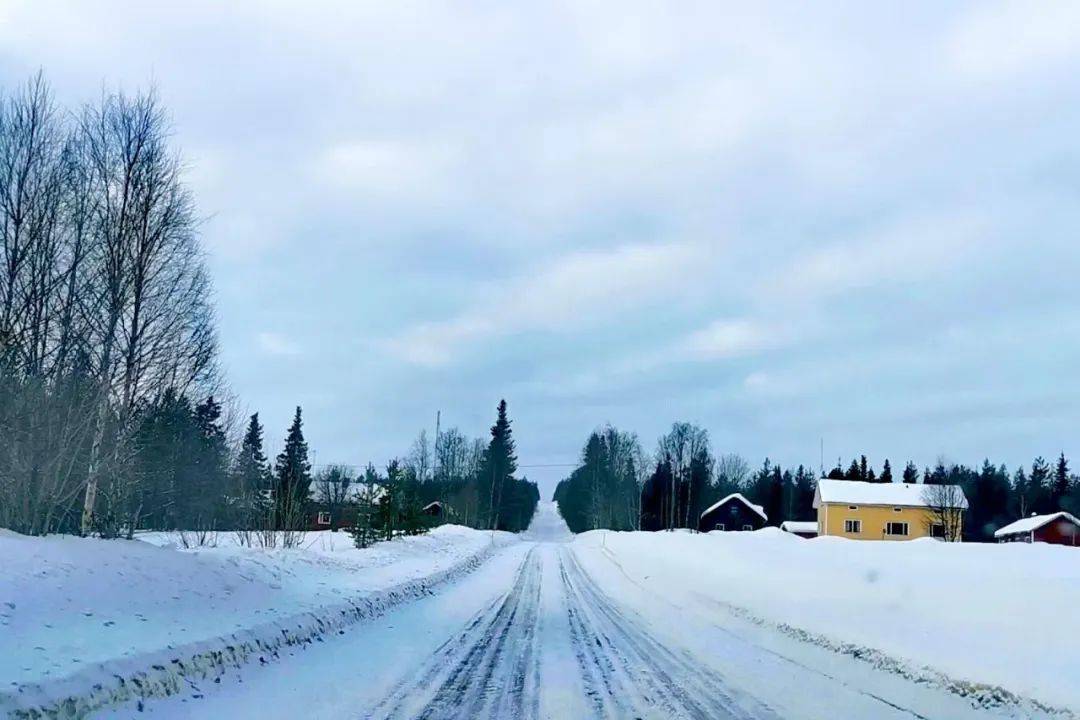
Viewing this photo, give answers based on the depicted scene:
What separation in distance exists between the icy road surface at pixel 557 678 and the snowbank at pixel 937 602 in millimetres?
693

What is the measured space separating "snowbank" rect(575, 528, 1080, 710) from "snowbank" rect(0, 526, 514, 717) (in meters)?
8.48

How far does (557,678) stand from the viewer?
10906mm

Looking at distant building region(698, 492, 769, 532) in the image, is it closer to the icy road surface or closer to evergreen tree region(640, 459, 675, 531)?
evergreen tree region(640, 459, 675, 531)

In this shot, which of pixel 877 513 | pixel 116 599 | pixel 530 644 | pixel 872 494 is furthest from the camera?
pixel 872 494

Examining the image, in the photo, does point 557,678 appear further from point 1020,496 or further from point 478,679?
point 1020,496

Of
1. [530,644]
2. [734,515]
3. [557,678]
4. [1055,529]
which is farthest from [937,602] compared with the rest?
[734,515]

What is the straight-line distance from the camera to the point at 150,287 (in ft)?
68.7

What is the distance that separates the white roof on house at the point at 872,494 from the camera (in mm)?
76188

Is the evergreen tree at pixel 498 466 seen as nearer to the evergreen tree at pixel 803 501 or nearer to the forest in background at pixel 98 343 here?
the evergreen tree at pixel 803 501

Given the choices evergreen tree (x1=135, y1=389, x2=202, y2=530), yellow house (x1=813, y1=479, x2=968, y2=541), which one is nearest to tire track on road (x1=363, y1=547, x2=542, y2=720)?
evergreen tree (x1=135, y1=389, x2=202, y2=530)

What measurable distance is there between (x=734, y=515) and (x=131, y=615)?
279 ft

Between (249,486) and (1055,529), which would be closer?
(249,486)

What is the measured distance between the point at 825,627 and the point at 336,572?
1199 centimetres

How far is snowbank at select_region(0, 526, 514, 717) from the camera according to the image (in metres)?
7.70
